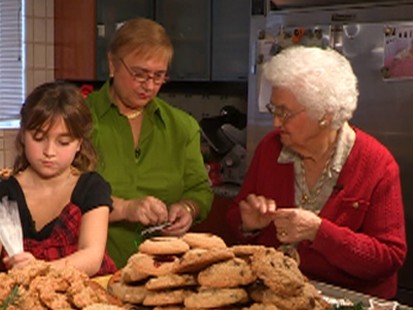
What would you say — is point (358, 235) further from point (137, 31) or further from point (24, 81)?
point (24, 81)

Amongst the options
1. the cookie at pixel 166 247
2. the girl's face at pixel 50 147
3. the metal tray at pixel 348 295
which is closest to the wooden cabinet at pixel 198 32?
the girl's face at pixel 50 147

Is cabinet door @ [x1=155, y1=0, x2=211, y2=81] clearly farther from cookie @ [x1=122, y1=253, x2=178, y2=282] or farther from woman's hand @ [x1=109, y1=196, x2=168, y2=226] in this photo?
cookie @ [x1=122, y1=253, x2=178, y2=282]

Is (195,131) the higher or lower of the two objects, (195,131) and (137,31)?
the lower

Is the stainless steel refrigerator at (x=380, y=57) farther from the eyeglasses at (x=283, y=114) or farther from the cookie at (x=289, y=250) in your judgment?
the cookie at (x=289, y=250)

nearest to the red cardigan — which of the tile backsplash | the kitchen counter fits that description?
the kitchen counter

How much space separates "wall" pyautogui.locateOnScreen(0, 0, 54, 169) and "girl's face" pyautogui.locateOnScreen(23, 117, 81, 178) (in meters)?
2.61

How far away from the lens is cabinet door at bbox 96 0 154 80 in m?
4.31

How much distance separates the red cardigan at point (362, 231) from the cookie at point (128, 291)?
68 cm

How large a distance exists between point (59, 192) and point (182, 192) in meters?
0.60

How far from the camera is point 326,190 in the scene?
2.16 m

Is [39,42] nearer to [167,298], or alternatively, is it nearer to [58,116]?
[58,116]

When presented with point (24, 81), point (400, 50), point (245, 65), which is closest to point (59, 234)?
point (400, 50)

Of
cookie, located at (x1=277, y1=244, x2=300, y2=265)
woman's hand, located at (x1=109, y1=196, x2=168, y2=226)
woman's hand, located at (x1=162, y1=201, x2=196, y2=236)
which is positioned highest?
woman's hand, located at (x1=109, y1=196, x2=168, y2=226)

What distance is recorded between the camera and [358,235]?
6.63 ft
